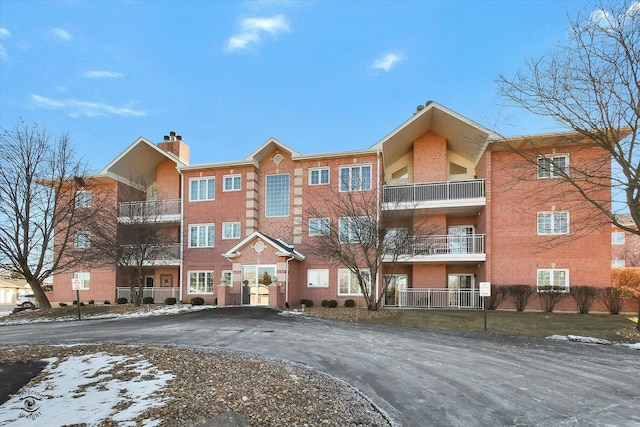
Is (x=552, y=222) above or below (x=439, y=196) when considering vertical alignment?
below

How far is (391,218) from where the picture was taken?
22203 mm

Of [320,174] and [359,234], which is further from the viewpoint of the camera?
[320,174]

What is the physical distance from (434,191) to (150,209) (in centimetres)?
1865

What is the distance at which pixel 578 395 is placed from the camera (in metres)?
7.20

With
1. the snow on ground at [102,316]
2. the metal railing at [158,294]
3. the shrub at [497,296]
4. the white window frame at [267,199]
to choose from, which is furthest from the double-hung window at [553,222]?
the metal railing at [158,294]

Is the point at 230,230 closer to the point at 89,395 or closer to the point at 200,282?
the point at 200,282

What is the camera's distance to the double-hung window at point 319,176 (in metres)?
24.3

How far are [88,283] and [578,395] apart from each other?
99.1 feet

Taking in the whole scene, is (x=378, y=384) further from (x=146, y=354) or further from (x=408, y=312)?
(x=408, y=312)

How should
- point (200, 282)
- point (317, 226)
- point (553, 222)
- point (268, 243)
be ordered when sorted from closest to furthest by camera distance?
point (553, 222)
point (268, 243)
point (317, 226)
point (200, 282)

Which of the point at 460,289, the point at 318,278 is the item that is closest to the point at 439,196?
the point at 460,289

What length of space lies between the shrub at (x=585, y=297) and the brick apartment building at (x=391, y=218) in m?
0.72

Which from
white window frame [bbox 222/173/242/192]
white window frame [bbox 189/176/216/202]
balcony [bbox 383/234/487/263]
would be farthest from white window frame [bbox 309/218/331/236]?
white window frame [bbox 189/176/216/202]

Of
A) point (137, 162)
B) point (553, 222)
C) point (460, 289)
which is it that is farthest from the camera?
point (137, 162)
